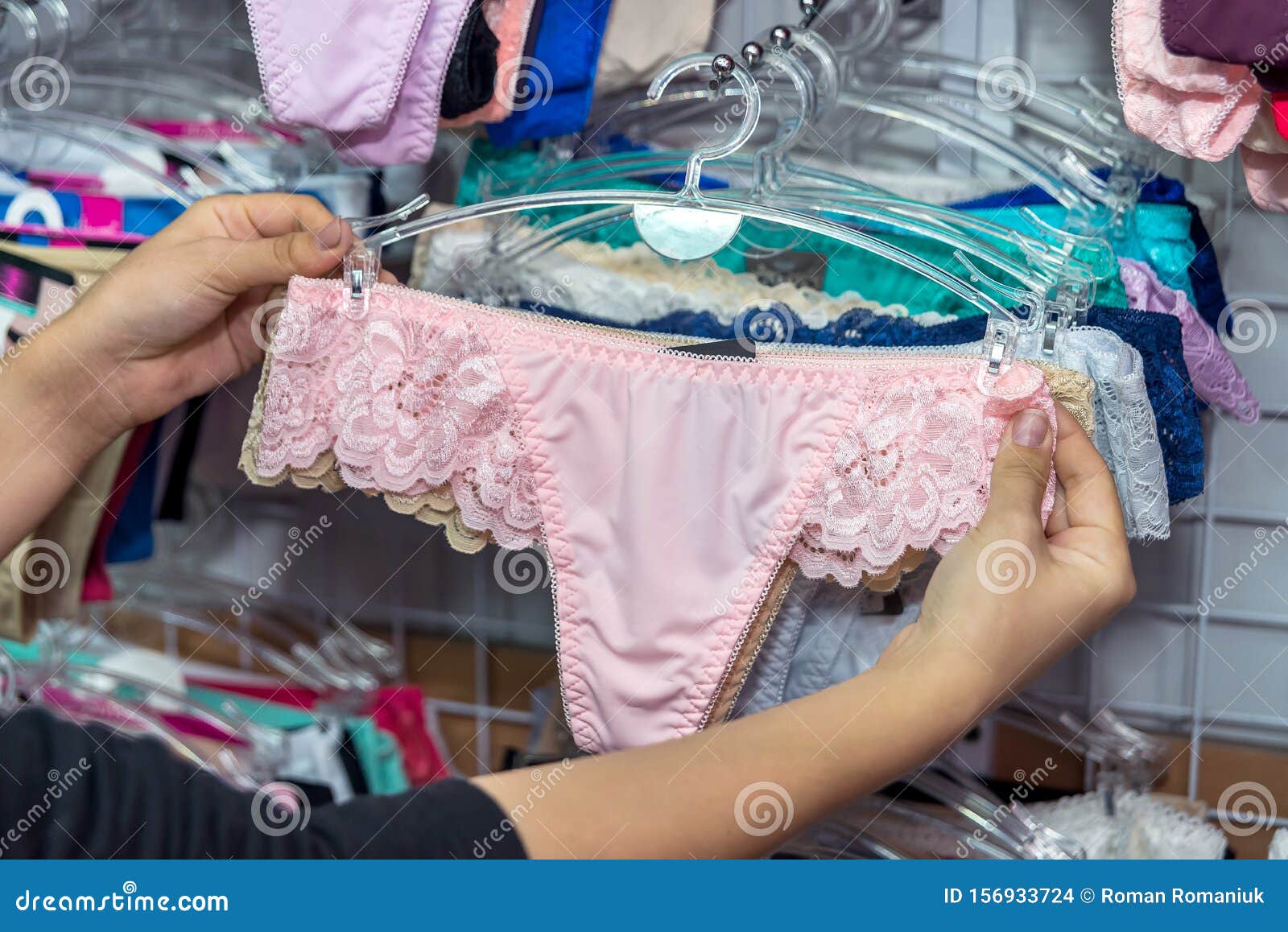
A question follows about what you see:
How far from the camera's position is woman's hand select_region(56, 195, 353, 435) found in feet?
3.18

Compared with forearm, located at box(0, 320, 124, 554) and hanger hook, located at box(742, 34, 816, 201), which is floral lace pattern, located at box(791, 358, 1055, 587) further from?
forearm, located at box(0, 320, 124, 554)

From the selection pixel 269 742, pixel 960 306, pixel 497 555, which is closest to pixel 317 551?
→ pixel 497 555

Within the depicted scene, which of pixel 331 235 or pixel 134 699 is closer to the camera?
pixel 331 235

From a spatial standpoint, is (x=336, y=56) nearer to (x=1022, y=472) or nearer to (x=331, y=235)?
(x=331, y=235)

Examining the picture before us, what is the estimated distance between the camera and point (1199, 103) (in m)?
0.87

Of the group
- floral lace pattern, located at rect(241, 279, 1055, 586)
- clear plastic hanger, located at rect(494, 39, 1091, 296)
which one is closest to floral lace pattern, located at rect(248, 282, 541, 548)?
→ floral lace pattern, located at rect(241, 279, 1055, 586)

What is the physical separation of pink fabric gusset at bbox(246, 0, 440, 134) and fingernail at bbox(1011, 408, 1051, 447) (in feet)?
2.03

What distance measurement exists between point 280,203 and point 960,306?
23.9 inches

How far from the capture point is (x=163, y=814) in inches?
24.4

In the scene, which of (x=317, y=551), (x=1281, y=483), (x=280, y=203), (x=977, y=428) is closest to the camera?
(x=977, y=428)

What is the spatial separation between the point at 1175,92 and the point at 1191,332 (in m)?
0.20

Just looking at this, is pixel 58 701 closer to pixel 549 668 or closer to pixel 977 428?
pixel 549 668

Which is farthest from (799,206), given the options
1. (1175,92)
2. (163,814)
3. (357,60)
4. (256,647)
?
(256,647)

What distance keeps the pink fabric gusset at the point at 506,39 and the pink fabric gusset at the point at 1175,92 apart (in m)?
0.51
